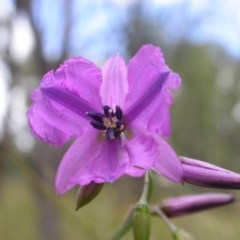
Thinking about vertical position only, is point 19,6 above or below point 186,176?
below

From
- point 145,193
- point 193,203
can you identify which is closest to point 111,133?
point 145,193

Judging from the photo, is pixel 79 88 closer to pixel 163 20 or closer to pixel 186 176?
pixel 186 176

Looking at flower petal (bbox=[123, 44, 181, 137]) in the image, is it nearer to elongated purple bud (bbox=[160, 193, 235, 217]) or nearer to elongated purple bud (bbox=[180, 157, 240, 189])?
elongated purple bud (bbox=[180, 157, 240, 189])

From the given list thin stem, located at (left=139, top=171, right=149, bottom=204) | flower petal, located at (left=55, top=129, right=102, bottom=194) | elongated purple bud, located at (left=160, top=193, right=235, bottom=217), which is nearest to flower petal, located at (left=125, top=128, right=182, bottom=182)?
flower petal, located at (left=55, top=129, right=102, bottom=194)

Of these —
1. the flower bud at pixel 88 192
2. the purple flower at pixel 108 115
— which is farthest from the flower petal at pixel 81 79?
the flower bud at pixel 88 192

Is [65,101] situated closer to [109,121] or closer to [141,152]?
[109,121]

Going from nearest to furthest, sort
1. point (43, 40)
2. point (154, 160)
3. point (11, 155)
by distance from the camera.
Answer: point (154, 160) < point (11, 155) < point (43, 40)

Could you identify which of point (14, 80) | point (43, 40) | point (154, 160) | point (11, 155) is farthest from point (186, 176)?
point (14, 80)
